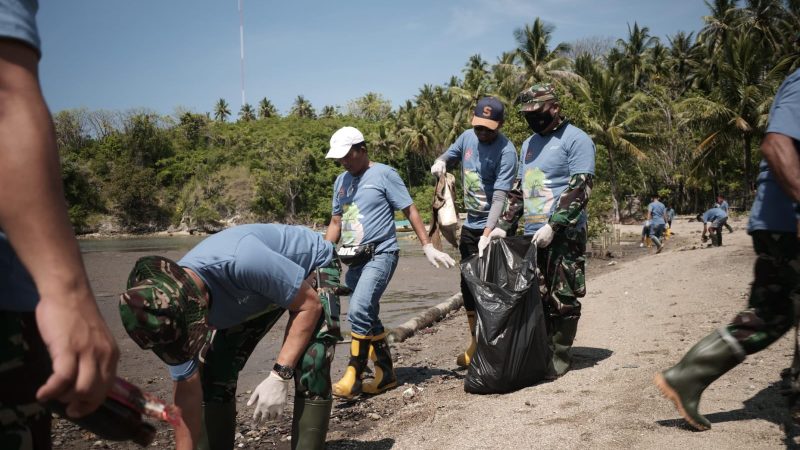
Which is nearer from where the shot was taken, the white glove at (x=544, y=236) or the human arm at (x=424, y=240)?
the white glove at (x=544, y=236)

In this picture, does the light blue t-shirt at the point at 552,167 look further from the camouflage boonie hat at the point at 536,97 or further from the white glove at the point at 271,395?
the white glove at the point at 271,395

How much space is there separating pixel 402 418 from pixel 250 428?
1.05 metres

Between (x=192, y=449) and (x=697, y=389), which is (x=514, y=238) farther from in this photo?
(x=192, y=449)

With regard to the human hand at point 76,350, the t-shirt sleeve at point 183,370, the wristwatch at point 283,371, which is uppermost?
the human hand at point 76,350

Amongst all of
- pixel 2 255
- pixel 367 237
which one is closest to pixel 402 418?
pixel 367 237

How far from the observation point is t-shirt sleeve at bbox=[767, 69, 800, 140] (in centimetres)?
269

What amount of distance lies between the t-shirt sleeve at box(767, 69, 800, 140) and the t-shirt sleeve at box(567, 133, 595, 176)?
187 cm

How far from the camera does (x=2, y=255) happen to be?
4.22ft

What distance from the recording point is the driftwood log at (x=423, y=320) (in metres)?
7.22

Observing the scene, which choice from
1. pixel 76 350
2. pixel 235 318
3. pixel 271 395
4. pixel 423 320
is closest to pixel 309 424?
pixel 271 395

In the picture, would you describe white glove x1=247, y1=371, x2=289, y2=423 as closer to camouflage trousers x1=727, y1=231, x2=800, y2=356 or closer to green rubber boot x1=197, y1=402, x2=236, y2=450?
green rubber boot x1=197, y1=402, x2=236, y2=450

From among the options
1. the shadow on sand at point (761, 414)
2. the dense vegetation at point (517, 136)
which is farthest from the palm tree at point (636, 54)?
the shadow on sand at point (761, 414)

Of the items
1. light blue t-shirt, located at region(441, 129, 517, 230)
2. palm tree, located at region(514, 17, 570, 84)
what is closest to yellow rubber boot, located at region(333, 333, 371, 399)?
light blue t-shirt, located at region(441, 129, 517, 230)

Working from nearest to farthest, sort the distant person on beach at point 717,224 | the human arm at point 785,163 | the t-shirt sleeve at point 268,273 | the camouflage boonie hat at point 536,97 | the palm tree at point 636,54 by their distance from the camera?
the human arm at point 785,163
the t-shirt sleeve at point 268,273
the camouflage boonie hat at point 536,97
the distant person on beach at point 717,224
the palm tree at point 636,54
